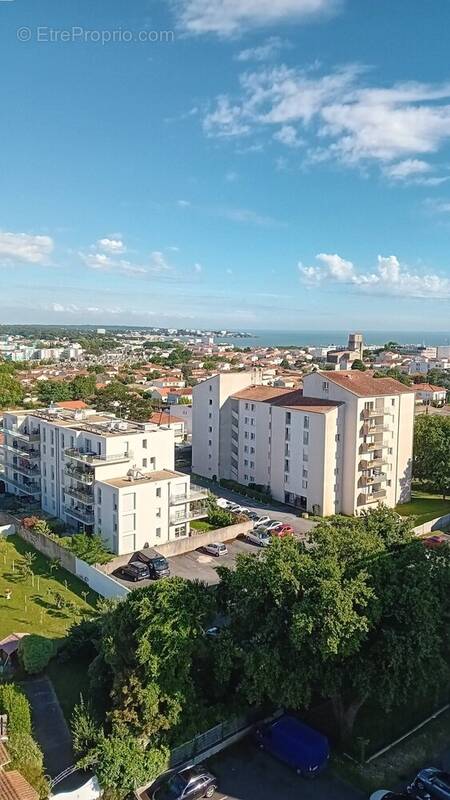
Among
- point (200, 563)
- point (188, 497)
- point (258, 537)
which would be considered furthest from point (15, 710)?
point (258, 537)

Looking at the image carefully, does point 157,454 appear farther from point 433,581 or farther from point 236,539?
point 433,581

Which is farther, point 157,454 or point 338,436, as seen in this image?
point 338,436

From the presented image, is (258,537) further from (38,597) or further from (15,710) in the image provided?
(15,710)

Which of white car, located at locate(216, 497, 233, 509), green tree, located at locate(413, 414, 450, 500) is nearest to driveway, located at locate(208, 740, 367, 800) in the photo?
white car, located at locate(216, 497, 233, 509)

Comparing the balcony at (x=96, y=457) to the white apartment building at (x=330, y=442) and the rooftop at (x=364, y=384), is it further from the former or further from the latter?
the rooftop at (x=364, y=384)

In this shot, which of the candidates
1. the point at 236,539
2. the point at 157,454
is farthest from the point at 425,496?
the point at 157,454

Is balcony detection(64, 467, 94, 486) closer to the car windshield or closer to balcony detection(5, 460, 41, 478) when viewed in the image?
the car windshield
